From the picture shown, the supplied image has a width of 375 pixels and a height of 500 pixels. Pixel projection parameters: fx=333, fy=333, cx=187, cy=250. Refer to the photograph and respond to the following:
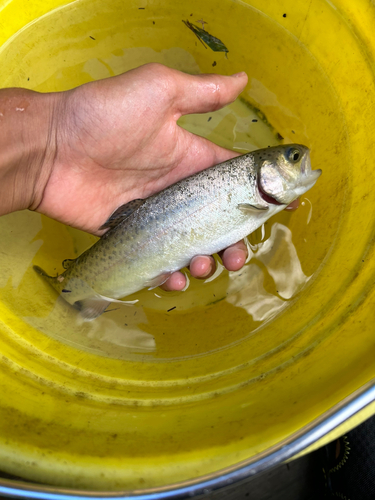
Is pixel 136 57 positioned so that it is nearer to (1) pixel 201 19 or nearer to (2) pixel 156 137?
(1) pixel 201 19

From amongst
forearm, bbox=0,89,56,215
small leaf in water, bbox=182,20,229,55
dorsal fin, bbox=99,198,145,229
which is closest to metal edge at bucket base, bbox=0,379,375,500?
dorsal fin, bbox=99,198,145,229

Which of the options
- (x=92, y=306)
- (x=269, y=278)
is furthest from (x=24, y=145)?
(x=269, y=278)

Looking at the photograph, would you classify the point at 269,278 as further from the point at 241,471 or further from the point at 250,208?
the point at 241,471

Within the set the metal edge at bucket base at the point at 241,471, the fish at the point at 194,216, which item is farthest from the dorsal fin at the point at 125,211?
the metal edge at bucket base at the point at 241,471

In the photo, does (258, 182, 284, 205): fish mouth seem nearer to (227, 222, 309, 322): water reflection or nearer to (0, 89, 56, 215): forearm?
(227, 222, 309, 322): water reflection

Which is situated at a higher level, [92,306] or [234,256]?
[234,256]

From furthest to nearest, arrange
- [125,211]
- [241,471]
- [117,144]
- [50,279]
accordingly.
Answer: [50,279] → [117,144] → [125,211] → [241,471]
